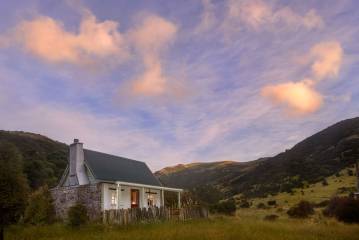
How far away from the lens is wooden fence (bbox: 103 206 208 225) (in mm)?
23781

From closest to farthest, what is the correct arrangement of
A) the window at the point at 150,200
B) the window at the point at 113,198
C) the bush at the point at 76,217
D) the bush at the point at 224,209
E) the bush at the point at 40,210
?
the bush at the point at 76,217 < the bush at the point at 40,210 < the window at the point at 113,198 < the window at the point at 150,200 < the bush at the point at 224,209

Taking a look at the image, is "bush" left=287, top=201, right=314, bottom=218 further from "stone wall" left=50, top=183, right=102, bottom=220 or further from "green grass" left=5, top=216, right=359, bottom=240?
"stone wall" left=50, top=183, right=102, bottom=220

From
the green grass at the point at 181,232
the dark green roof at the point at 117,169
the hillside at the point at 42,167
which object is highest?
the hillside at the point at 42,167

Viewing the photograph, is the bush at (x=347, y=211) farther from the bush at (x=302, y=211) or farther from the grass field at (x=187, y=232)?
the grass field at (x=187, y=232)

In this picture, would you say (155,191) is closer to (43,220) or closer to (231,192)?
(43,220)

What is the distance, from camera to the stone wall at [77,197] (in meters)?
29.3

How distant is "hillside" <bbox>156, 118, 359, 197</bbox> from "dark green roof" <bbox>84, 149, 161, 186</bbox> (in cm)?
2885

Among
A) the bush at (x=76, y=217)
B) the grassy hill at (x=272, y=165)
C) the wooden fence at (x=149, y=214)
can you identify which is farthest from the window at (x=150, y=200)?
the grassy hill at (x=272, y=165)

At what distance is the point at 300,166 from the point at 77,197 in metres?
51.6

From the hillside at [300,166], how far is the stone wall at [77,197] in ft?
121

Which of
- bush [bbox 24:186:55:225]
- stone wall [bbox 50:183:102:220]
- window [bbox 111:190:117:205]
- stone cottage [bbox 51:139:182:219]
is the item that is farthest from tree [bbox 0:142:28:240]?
window [bbox 111:190:117:205]

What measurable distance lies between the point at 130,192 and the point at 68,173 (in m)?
5.37

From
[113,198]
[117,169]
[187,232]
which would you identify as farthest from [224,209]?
[187,232]

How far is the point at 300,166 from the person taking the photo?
72.3 meters
